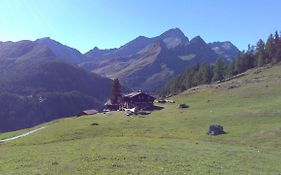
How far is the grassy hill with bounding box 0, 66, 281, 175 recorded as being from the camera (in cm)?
3606

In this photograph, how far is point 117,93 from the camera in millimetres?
160375

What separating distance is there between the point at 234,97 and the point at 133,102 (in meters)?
33.7

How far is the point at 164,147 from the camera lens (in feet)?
170

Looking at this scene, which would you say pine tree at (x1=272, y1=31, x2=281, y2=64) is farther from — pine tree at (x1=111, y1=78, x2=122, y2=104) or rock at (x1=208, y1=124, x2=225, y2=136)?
rock at (x1=208, y1=124, x2=225, y2=136)

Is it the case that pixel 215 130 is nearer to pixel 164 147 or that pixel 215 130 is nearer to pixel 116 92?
pixel 164 147

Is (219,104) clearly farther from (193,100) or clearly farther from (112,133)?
(112,133)

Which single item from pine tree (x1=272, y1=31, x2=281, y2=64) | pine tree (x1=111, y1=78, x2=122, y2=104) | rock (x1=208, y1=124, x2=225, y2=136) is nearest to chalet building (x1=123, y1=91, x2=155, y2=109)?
pine tree (x1=111, y1=78, x2=122, y2=104)

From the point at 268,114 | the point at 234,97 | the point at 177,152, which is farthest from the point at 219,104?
the point at 177,152

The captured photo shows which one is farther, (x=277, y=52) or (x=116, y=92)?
(x=277, y=52)

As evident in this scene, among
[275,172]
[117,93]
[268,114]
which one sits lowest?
[275,172]

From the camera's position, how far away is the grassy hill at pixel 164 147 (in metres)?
36.1

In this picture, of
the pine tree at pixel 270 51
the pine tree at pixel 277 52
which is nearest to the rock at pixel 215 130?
the pine tree at pixel 277 52

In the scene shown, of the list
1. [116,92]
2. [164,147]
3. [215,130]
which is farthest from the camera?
[116,92]

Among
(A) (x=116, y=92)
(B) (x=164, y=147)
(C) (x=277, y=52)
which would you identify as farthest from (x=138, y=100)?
(B) (x=164, y=147)
